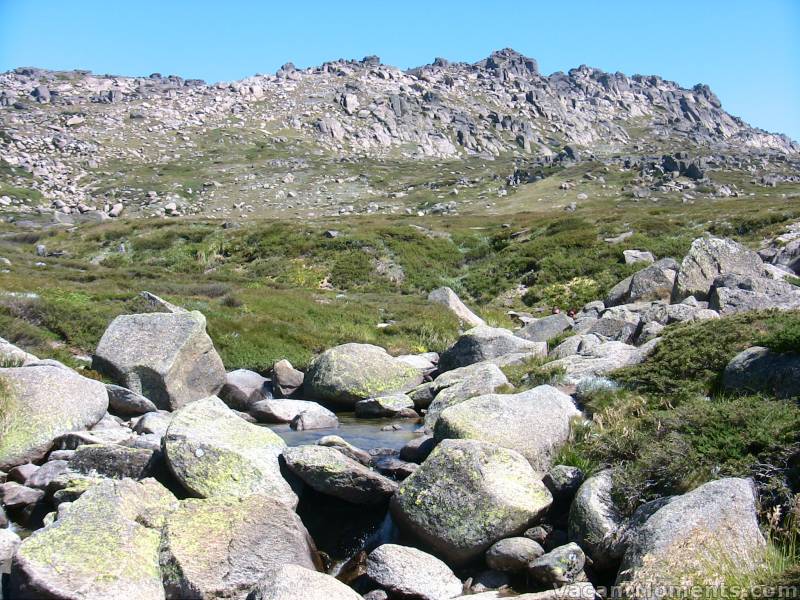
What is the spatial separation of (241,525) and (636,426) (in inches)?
259

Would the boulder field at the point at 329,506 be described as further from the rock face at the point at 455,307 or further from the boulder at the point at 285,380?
the rock face at the point at 455,307

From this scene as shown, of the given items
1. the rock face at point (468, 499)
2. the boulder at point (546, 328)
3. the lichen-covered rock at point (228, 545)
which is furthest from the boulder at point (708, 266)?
the lichen-covered rock at point (228, 545)

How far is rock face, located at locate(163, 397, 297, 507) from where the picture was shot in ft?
31.9

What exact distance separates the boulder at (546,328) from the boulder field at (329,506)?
910cm

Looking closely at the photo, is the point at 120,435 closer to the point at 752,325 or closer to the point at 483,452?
the point at 483,452

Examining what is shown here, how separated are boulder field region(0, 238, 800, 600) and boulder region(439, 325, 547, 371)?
4.06m

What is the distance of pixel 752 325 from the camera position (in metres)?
13.5

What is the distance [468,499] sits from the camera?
9.11 meters

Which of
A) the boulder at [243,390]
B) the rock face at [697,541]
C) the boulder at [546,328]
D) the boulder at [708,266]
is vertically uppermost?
the boulder at [708,266]

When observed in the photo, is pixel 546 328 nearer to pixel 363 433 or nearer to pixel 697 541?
pixel 363 433

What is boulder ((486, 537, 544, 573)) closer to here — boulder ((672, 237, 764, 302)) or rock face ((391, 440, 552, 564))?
rock face ((391, 440, 552, 564))

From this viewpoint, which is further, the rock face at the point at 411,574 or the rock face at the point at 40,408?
the rock face at the point at 40,408

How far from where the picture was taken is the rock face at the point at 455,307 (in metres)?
30.0

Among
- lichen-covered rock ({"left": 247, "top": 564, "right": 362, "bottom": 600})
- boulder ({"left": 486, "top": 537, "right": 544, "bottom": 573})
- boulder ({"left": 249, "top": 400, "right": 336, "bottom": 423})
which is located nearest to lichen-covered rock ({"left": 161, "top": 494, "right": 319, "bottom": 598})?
lichen-covered rock ({"left": 247, "top": 564, "right": 362, "bottom": 600})
